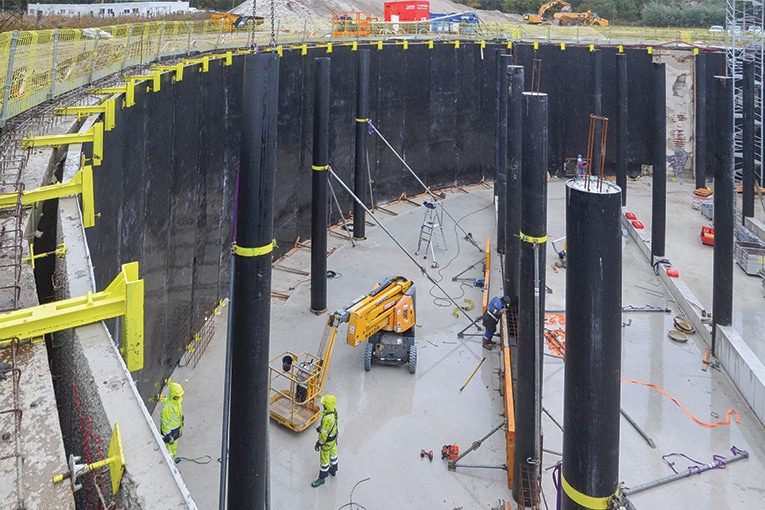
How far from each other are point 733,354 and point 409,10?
96.5 ft

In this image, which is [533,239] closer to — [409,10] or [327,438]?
[327,438]

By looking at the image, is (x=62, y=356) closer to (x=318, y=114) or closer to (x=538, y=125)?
(x=538, y=125)

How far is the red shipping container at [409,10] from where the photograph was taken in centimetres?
3447

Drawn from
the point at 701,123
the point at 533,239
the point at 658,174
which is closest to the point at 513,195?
the point at 533,239

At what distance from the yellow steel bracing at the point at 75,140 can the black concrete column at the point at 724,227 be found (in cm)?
983

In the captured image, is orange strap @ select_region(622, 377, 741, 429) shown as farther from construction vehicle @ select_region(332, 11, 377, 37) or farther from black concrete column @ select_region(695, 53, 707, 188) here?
construction vehicle @ select_region(332, 11, 377, 37)

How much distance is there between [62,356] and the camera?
3705mm

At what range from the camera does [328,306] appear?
12.8m

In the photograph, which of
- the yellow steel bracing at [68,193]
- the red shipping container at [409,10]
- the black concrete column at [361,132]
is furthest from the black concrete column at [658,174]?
the red shipping container at [409,10]

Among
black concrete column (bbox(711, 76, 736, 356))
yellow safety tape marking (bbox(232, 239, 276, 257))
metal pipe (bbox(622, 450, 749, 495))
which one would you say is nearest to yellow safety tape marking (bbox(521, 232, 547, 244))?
metal pipe (bbox(622, 450, 749, 495))

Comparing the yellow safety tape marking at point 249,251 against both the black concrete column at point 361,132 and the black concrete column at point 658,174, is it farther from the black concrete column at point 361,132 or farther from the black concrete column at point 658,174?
the black concrete column at point 658,174

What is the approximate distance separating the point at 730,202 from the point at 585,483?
27.2ft

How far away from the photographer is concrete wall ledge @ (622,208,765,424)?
9.22 metres

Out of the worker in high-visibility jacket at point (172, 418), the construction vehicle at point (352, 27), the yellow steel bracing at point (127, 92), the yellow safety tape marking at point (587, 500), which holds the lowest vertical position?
the worker in high-visibility jacket at point (172, 418)
